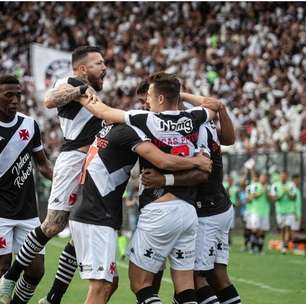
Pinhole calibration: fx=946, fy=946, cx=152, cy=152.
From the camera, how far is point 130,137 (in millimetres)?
7664

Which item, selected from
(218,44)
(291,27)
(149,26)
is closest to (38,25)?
(149,26)

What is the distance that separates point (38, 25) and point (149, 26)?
411cm

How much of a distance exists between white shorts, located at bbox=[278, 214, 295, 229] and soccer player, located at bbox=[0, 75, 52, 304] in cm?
1465

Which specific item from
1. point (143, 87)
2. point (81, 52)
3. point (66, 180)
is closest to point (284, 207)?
point (66, 180)

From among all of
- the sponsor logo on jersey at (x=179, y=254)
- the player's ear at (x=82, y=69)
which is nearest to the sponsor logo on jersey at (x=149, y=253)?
the sponsor logo on jersey at (x=179, y=254)

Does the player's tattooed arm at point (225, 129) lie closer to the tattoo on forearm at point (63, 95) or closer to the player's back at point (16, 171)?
the tattoo on forearm at point (63, 95)

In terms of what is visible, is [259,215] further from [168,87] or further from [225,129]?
[168,87]

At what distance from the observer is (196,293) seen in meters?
8.38

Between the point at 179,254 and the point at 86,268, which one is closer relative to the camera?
the point at 86,268

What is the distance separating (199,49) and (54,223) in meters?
24.4

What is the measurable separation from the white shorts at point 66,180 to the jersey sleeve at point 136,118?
1394 millimetres

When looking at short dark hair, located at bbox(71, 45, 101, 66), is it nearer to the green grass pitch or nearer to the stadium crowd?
the green grass pitch

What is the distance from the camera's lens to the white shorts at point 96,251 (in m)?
7.72

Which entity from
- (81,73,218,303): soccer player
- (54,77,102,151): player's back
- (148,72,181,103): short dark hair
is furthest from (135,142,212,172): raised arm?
(54,77,102,151): player's back
